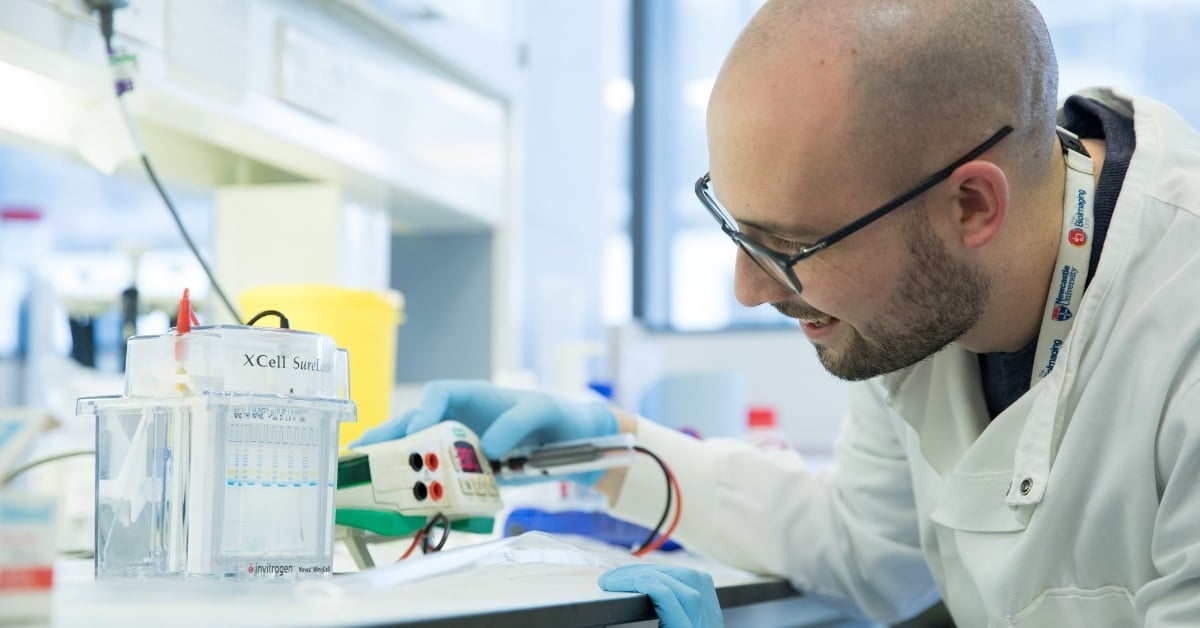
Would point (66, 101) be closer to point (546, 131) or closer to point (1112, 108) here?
point (1112, 108)

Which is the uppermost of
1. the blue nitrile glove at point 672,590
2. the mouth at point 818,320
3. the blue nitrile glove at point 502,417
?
the mouth at point 818,320

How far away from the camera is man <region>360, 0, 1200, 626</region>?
1.06 metres

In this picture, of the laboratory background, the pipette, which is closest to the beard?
the pipette

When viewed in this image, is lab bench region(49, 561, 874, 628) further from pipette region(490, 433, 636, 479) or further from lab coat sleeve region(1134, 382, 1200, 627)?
lab coat sleeve region(1134, 382, 1200, 627)

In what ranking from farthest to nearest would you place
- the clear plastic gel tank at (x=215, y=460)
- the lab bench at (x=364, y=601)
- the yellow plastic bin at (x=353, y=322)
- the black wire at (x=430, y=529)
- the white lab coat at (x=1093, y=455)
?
the yellow plastic bin at (x=353, y=322) → the black wire at (x=430, y=529) → the white lab coat at (x=1093, y=455) → the clear plastic gel tank at (x=215, y=460) → the lab bench at (x=364, y=601)

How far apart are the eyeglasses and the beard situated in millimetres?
32

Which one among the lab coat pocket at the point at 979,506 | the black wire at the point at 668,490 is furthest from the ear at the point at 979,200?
the black wire at the point at 668,490

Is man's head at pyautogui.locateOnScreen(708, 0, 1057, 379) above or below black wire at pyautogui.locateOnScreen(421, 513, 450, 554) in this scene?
above

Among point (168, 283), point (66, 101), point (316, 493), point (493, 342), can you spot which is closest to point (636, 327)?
point (493, 342)

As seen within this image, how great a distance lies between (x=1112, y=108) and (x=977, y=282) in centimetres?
30

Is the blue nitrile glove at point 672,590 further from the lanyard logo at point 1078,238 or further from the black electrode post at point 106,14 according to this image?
the black electrode post at point 106,14

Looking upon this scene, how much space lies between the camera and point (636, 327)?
2.61 m

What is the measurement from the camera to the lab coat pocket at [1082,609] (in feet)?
3.54

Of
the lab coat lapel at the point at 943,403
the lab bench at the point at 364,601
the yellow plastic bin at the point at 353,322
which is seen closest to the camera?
the lab bench at the point at 364,601
